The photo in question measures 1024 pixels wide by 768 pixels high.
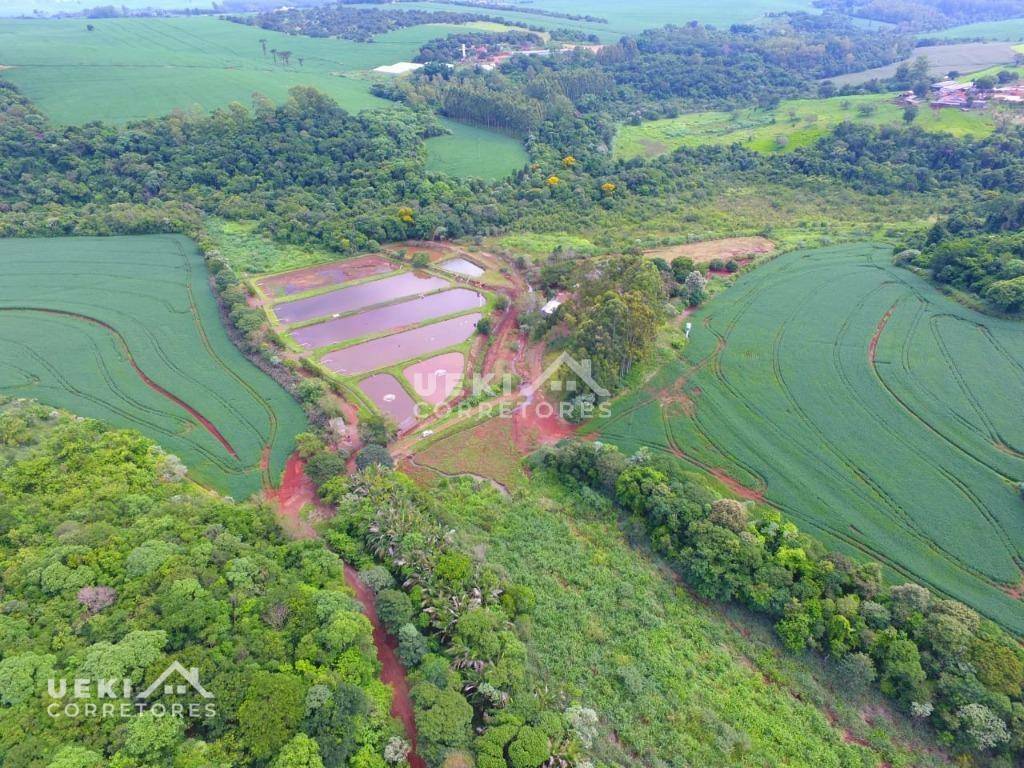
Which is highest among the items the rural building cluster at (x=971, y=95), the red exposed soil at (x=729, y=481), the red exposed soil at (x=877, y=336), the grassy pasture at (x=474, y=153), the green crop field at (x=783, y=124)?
the rural building cluster at (x=971, y=95)

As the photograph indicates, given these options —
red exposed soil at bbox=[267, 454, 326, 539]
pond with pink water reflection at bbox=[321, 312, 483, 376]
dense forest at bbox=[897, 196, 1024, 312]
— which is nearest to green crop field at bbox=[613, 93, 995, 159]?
dense forest at bbox=[897, 196, 1024, 312]

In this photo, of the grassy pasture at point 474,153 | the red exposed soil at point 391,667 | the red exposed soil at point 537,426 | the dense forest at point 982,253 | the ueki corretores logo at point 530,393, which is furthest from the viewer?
the grassy pasture at point 474,153

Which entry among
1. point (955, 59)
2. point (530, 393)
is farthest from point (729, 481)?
point (955, 59)

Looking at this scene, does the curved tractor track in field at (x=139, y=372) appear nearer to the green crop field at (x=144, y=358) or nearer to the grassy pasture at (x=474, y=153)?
the green crop field at (x=144, y=358)

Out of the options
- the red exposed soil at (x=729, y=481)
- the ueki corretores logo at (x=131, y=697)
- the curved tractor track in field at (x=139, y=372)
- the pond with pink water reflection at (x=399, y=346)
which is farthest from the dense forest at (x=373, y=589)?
the pond with pink water reflection at (x=399, y=346)

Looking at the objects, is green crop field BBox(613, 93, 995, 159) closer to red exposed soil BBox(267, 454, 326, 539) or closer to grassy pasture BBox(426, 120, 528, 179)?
grassy pasture BBox(426, 120, 528, 179)

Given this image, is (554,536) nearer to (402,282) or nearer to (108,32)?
(402,282)

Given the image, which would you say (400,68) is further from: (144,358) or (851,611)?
(851,611)
